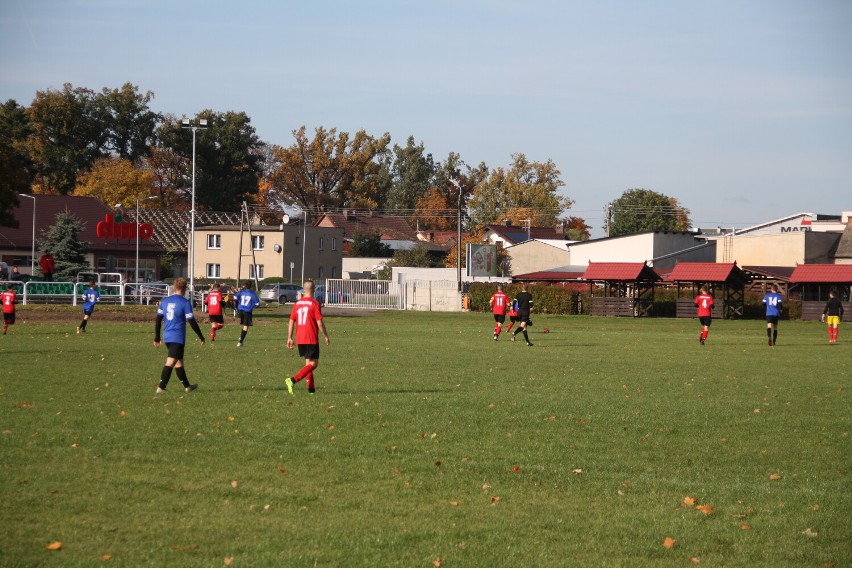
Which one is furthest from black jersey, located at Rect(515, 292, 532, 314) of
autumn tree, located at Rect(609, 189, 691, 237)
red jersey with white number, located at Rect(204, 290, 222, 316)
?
autumn tree, located at Rect(609, 189, 691, 237)

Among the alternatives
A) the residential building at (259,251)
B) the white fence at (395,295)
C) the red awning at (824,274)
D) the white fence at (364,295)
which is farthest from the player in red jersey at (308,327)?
the residential building at (259,251)

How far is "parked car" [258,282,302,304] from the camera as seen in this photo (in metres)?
74.4

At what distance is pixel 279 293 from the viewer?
74.8 metres

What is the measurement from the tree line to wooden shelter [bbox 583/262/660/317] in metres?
38.7

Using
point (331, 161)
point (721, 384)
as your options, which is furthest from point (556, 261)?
point (721, 384)

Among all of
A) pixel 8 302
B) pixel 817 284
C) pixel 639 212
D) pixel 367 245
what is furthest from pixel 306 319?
pixel 639 212

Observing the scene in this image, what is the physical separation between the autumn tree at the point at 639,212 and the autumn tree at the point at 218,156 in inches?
1710

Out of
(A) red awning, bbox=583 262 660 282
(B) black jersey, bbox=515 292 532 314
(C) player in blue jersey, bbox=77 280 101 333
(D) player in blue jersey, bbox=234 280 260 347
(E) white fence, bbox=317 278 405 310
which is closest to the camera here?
(D) player in blue jersey, bbox=234 280 260 347

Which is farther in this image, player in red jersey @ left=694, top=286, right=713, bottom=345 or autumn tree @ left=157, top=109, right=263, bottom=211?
autumn tree @ left=157, top=109, right=263, bottom=211

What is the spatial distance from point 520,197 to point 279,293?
5089 centimetres

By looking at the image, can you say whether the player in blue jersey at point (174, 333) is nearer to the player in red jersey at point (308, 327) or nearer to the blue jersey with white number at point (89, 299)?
the player in red jersey at point (308, 327)

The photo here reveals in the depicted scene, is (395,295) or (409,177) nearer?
(395,295)

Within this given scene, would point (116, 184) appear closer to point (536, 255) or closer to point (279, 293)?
point (279, 293)

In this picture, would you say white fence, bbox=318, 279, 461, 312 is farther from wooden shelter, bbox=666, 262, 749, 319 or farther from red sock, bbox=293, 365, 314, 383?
red sock, bbox=293, 365, 314, 383
